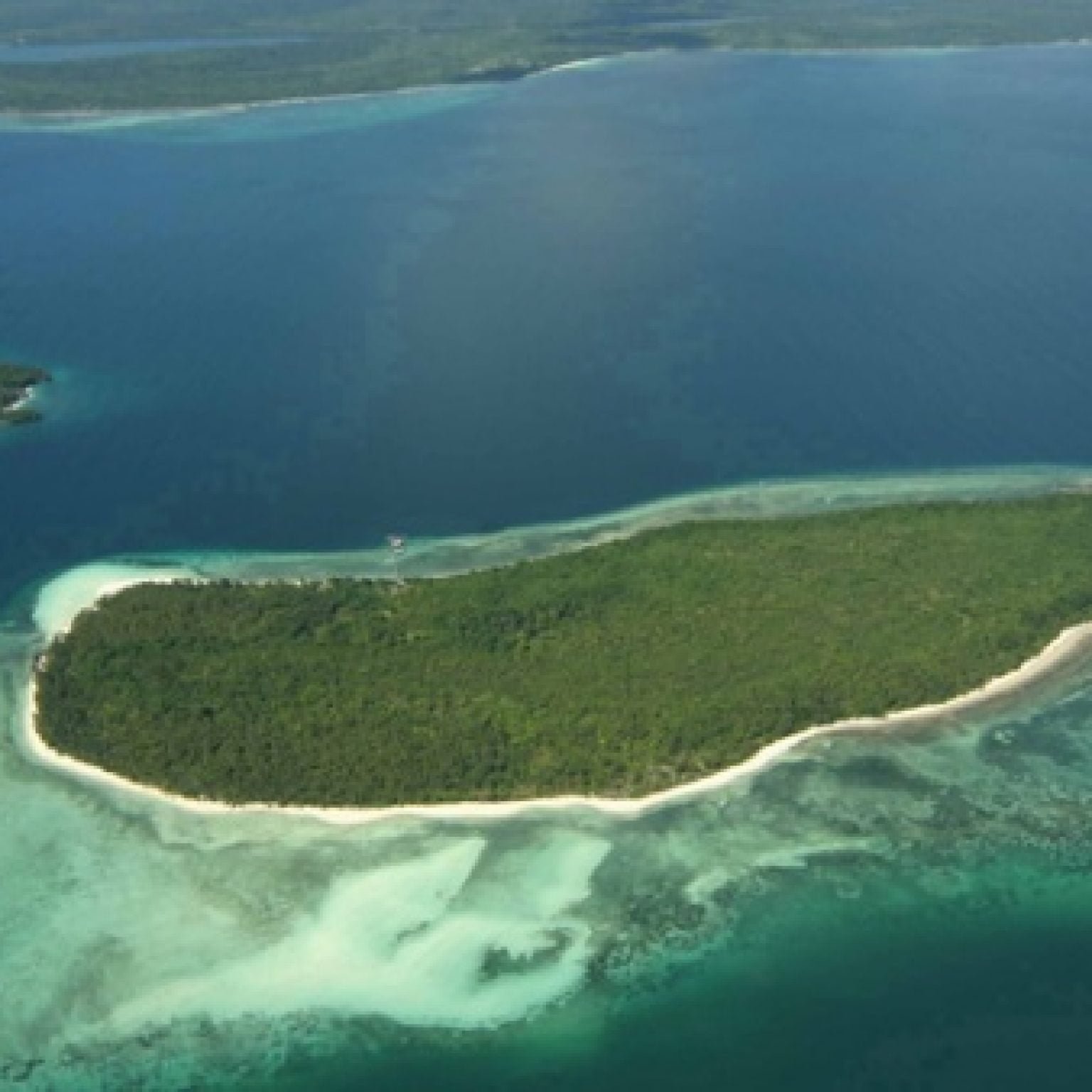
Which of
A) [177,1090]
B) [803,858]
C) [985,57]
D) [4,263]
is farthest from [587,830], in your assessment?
[985,57]

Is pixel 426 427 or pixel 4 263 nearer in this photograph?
pixel 426 427

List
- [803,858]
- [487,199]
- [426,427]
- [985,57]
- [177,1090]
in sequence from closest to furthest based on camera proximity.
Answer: [177,1090] < [803,858] < [426,427] < [487,199] < [985,57]

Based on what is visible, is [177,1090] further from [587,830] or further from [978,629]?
[978,629]

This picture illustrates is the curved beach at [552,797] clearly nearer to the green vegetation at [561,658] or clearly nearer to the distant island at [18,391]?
Answer: the green vegetation at [561,658]

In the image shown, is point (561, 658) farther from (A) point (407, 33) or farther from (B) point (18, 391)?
(A) point (407, 33)

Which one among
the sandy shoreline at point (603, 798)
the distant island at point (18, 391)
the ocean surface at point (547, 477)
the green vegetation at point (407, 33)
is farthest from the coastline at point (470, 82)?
the sandy shoreline at point (603, 798)
